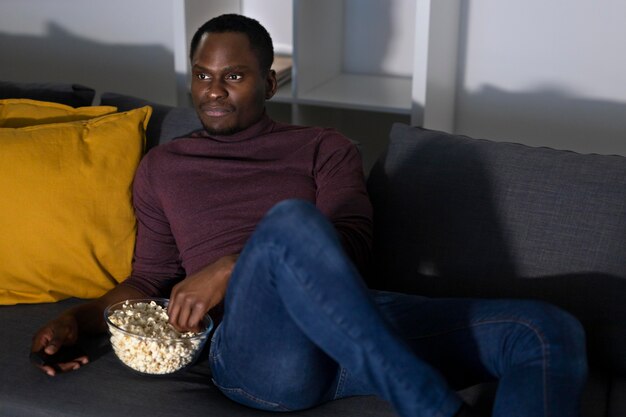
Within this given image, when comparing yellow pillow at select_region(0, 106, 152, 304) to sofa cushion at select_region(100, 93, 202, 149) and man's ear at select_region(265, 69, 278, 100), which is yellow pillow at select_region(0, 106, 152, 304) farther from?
man's ear at select_region(265, 69, 278, 100)

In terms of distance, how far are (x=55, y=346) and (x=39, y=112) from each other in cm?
63

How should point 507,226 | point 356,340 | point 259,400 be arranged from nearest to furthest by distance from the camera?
point 356,340, point 259,400, point 507,226

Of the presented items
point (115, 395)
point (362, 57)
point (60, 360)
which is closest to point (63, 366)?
point (60, 360)

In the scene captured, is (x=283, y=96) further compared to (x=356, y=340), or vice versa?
(x=283, y=96)

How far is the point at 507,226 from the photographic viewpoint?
1.91m

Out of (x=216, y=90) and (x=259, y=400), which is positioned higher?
(x=216, y=90)

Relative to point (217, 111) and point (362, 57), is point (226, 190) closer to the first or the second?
point (217, 111)

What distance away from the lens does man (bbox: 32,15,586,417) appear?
146 centimetres

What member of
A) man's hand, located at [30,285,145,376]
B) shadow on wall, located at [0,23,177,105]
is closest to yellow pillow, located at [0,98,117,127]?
man's hand, located at [30,285,145,376]

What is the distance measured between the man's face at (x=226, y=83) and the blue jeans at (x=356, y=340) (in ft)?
1.60

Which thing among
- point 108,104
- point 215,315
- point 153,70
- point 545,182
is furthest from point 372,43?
point 215,315

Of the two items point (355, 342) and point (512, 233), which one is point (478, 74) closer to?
point (512, 233)

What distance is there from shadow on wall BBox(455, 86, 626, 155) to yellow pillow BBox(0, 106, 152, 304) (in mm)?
1085

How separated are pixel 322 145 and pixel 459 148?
0.94 ft
